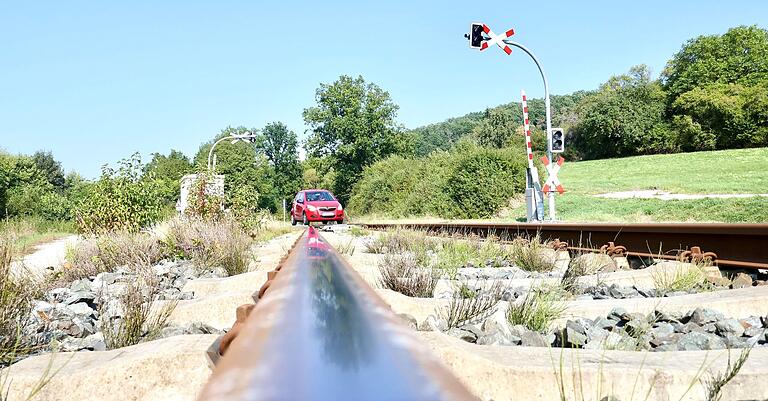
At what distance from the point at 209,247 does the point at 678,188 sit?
25818mm

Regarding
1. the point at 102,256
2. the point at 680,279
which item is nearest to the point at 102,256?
the point at 102,256

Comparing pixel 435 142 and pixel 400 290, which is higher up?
pixel 435 142

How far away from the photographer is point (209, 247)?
710cm

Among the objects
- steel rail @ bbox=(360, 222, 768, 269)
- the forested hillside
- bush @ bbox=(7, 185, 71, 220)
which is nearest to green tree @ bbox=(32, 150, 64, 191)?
bush @ bbox=(7, 185, 71, 220)

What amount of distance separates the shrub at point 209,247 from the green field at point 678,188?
985 cm

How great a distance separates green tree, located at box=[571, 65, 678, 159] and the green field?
18.6 meters

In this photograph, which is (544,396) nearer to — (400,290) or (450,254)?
(400,290)

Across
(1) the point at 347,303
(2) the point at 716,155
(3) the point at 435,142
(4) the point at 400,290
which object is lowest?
(4) the point at 400,290

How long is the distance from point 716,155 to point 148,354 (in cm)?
5670

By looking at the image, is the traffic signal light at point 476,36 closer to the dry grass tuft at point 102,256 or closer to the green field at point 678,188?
the green field at point 678,188

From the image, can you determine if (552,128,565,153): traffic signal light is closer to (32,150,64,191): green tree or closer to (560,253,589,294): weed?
(560,253,589,294): weed

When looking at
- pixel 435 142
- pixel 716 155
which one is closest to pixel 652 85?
pixel 716 155

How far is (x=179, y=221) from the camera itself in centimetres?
1027

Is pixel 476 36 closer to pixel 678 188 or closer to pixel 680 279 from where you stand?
pixel 680 279
